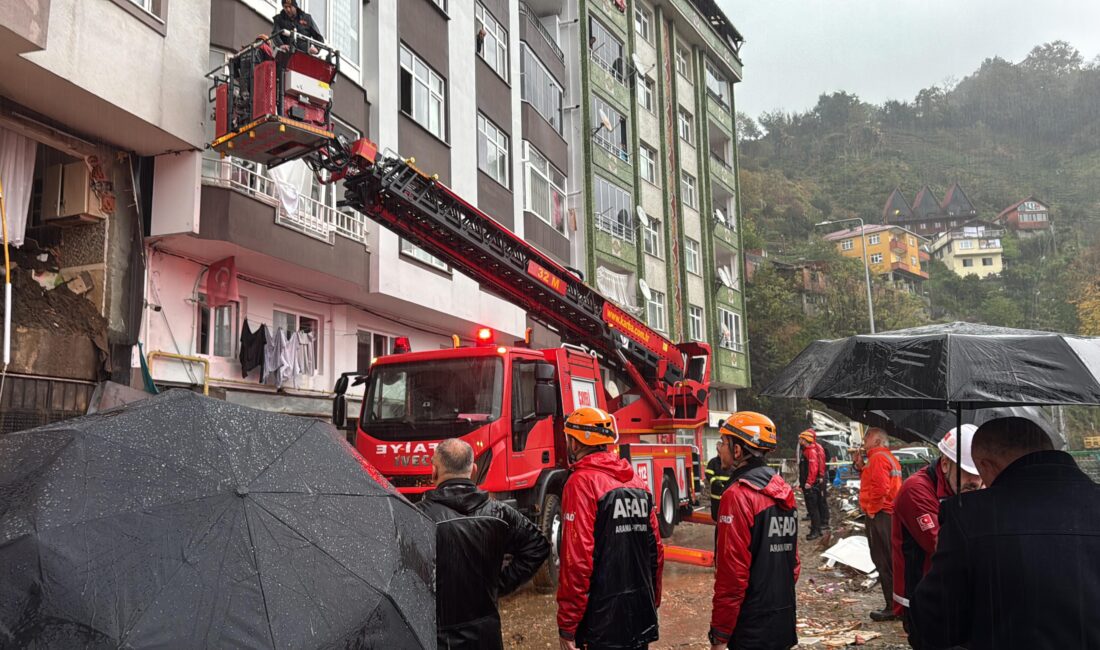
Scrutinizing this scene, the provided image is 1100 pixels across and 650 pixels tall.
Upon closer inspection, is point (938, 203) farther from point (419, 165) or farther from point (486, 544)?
point (486, 544)

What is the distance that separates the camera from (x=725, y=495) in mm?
4508

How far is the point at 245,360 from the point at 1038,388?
1135 cm

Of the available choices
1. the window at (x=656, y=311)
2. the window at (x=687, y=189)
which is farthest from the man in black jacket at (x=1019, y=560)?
the window at (x=687, y=189)

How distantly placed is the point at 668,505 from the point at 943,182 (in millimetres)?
127146

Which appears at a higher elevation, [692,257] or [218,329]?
[692,257]

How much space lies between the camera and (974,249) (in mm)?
104312

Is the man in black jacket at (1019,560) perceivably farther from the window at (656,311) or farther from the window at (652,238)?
the window at (652,238)

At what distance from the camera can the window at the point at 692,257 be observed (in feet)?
114

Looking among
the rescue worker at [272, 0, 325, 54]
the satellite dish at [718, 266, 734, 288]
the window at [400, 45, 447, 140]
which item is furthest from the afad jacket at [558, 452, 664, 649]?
the satellite dish at [718, 266, 734, 288]

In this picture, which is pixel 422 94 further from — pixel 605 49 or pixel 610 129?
pixel 605 49

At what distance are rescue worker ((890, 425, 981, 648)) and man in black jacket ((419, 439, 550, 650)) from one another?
8.01 feet

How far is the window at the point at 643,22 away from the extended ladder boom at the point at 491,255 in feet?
74.0

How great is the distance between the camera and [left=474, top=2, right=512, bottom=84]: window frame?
20547 millimetres

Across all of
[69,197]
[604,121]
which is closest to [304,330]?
[69,197]
